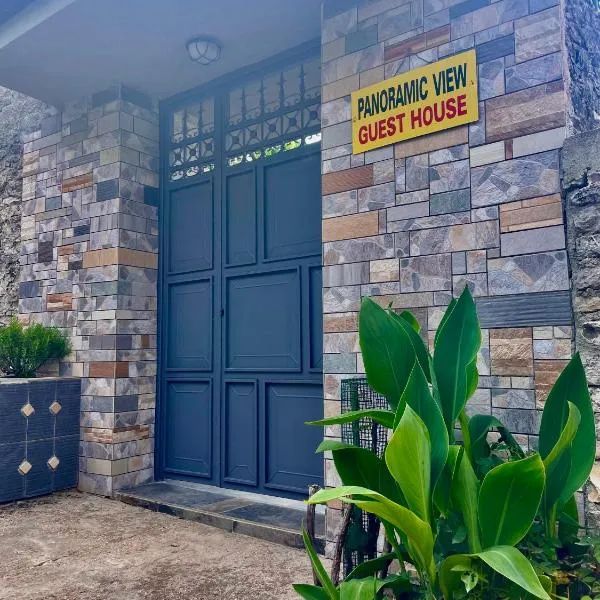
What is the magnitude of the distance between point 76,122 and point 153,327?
175cm

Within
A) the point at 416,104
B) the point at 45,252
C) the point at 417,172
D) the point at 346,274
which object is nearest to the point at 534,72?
the point at 416,104

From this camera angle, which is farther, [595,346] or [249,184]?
[249,184]

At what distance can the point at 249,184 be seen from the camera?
13.4 feet

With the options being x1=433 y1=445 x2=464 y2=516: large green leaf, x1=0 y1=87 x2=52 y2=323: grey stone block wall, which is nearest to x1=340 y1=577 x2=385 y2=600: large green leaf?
x1=433 y1=445 x2=464 y2=516: large green leaf

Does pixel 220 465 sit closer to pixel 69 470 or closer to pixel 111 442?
pixel 111 442

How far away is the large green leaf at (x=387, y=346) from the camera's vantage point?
1.78 meters

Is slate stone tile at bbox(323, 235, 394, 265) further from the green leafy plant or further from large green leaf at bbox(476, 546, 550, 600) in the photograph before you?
large green leaf at bbox(476, 546, 550, 600)

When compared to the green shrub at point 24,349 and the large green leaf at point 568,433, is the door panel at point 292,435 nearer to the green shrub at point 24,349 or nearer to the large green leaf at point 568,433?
the green shrub at point 24,349

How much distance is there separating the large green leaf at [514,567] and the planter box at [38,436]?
3431mm

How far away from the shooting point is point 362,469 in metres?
1.81

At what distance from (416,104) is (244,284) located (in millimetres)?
1707

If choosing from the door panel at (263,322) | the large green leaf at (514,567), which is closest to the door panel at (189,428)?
the door panel at (263,322)

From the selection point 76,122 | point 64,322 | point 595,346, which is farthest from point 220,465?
point 76,122

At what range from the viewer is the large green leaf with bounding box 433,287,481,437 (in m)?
1.74
